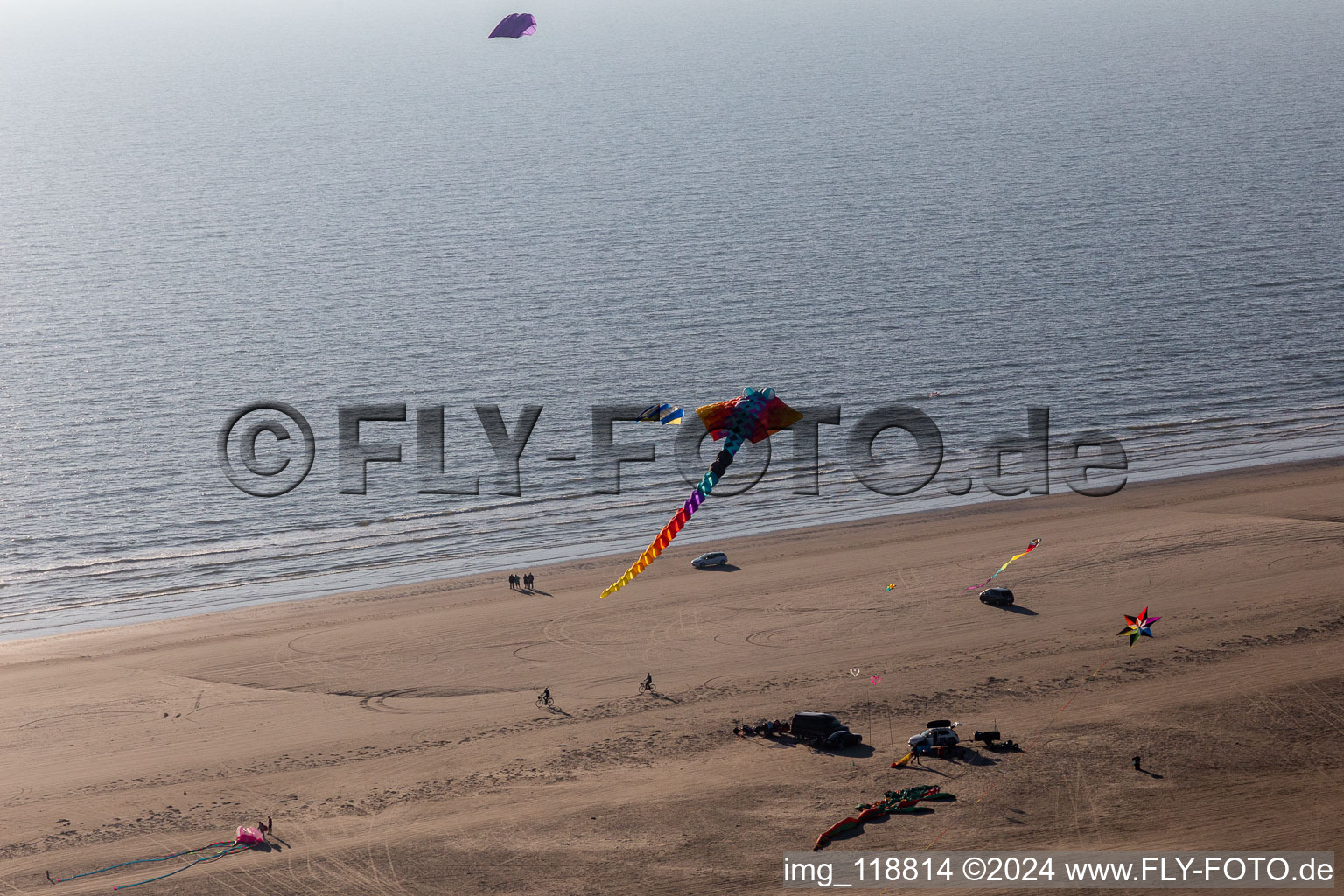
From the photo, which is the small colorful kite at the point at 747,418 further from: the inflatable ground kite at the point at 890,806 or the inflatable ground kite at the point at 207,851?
the inflatable ground kite at the point at 207,851

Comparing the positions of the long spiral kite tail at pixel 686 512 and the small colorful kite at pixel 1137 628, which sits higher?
the long spiral kite tail at pixel 686 512

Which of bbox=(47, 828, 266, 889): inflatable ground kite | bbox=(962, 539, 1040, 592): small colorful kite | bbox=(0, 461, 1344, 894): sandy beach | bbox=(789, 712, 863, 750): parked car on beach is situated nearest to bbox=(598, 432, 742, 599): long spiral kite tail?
bbox=(0, 461, 1344, 894): sandy beach

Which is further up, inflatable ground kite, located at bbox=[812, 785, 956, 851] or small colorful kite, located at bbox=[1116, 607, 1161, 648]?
small colorful kite, located at bbox=[1116, 607, 1161, 648]

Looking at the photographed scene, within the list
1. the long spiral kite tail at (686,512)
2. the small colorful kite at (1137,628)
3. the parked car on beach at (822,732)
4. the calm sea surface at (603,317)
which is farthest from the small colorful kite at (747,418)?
the calm sea surface at (603,317)

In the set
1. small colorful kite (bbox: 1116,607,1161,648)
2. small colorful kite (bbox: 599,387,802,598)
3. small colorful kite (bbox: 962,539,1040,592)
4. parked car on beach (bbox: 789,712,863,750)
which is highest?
small colorful kite (bbox: 599,387,802,598)

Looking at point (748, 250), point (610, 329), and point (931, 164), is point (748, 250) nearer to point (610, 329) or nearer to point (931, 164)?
point (610, 329)

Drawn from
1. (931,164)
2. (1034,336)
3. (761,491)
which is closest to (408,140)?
(931,164)

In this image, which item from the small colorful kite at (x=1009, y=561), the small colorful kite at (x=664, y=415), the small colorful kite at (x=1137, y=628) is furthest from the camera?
the small colorful kite at (x=1009, y=561)

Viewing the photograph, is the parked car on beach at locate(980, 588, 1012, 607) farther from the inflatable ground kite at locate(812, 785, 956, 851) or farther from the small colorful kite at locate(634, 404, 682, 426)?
the small colorful kite at locate(634, 404, 682, 426)
